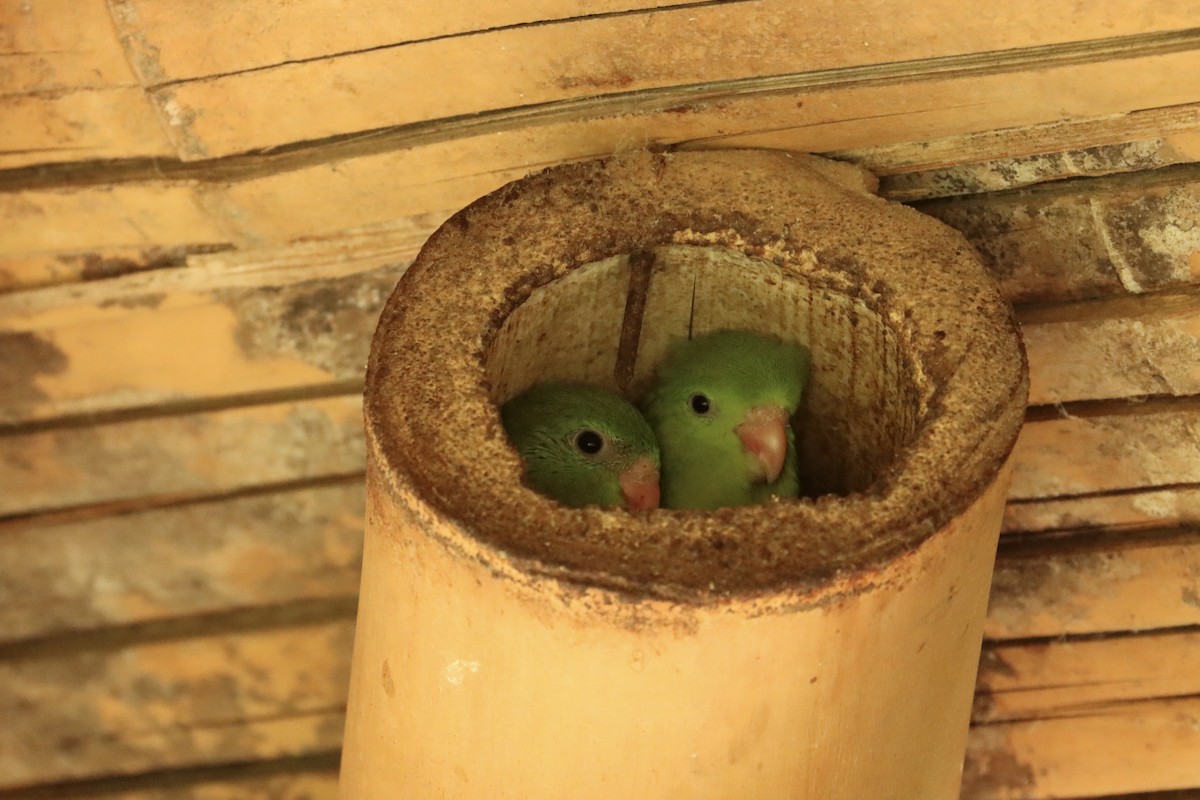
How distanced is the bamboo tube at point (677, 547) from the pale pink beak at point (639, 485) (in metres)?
0.23

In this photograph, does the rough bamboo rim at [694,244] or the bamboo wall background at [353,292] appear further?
the bamboo wall background at [353,292]

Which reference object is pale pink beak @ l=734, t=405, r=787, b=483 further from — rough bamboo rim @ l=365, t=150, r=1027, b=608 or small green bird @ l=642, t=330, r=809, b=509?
rough bamboo rim @ l=365, t=150, r=1027, b=608

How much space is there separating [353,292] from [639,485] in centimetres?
62

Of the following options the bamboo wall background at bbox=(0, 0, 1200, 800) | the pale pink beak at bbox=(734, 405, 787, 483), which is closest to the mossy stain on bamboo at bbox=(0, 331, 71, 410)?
the bamboo wall background at bbox=(0, 0, 1200, 800)

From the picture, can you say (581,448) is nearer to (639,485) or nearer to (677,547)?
(639,485)

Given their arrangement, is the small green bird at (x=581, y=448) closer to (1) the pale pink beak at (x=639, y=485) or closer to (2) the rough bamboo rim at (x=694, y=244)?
(1) the pale pink beak at (x=639, y=485)

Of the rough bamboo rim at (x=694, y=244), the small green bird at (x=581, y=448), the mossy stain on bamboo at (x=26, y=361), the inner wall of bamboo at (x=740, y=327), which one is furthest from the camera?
the mossy stain on bamboo at (x=26, y=361)

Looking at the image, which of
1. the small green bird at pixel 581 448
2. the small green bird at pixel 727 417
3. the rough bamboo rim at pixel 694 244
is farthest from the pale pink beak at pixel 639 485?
the rough bamboo rim at pixel 694 244

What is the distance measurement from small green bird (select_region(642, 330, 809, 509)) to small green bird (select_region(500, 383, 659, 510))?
0.14 m

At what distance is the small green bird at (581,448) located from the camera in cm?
172

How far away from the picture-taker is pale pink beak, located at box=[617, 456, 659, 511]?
1757 millimetres

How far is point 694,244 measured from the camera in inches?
62.2

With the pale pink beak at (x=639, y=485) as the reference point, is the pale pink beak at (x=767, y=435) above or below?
above

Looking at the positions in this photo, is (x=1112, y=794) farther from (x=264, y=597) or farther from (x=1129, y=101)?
(x=264, y=597)
